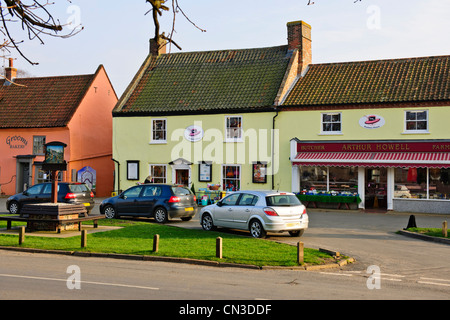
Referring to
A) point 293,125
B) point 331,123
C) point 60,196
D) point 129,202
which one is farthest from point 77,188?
point 331,123

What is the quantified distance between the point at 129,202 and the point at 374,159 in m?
13.0

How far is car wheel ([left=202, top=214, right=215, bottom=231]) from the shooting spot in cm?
1939

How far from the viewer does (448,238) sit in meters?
17.6

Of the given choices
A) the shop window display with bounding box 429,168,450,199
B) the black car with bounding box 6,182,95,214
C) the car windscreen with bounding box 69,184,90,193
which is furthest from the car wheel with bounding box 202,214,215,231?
the shop window display with bounding box 429,168,450,199

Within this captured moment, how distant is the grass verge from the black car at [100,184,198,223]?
2.72 meters

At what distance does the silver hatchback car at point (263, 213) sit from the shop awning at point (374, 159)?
34.9 ft

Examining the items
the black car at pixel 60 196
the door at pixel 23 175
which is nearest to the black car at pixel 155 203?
the black car at pixel 60 196

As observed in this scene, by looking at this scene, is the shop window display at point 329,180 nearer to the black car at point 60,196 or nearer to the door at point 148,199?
the door at point 148,199

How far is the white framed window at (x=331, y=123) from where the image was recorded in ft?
97.0

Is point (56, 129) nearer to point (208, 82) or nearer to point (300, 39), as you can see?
point (208, 82)

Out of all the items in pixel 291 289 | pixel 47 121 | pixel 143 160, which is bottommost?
pixel 291 289

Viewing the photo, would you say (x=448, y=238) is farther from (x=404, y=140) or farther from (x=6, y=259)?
(x=6, y=259)
